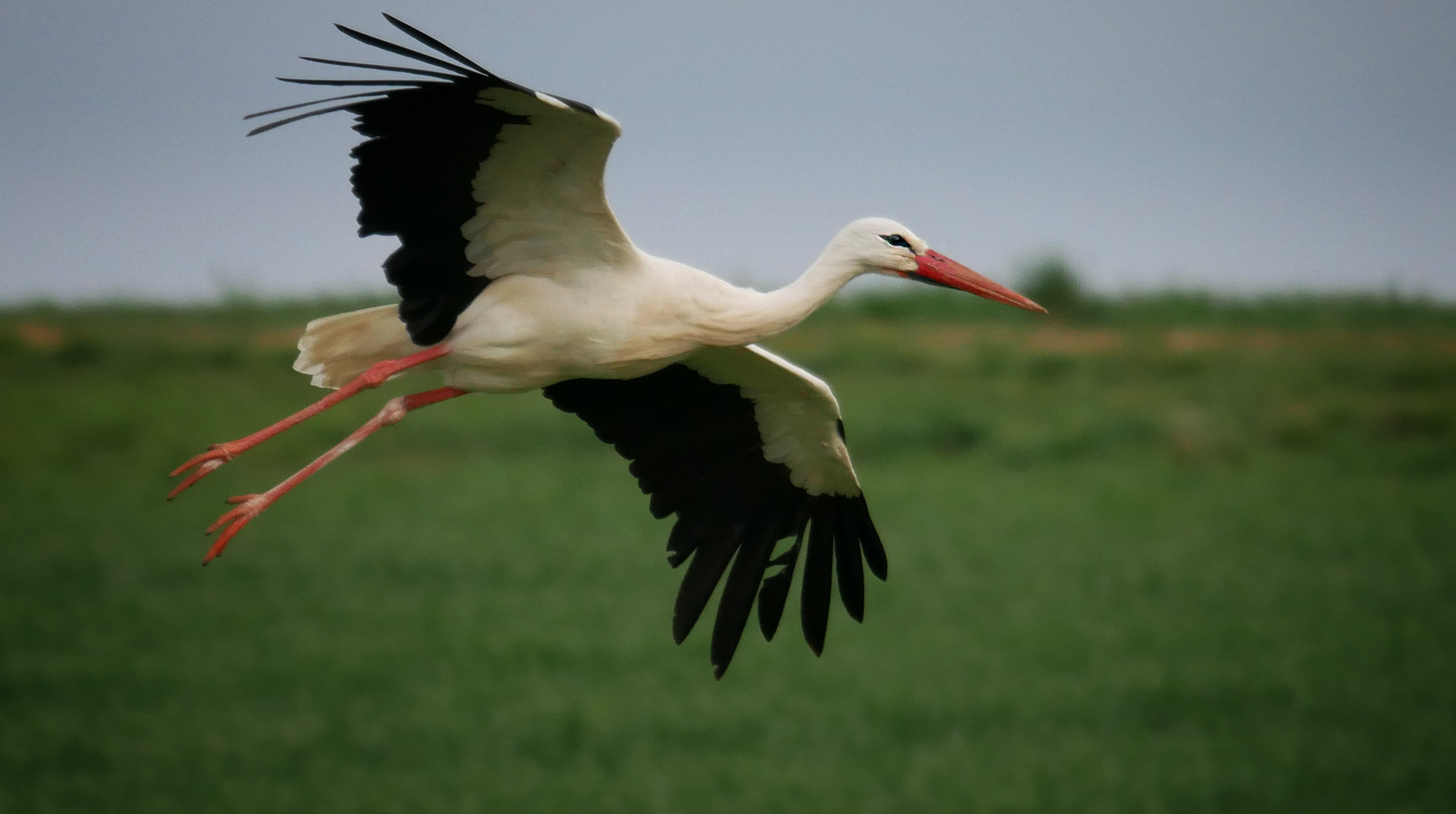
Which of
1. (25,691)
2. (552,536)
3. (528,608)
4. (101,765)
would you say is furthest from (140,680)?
(552,536)

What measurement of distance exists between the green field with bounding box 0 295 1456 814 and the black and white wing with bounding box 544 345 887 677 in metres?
8.34

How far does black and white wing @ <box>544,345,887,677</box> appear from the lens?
6.88 m

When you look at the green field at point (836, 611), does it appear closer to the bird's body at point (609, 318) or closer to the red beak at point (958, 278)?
the red beak at point (958, 278)

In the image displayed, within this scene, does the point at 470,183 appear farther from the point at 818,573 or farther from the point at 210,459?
the point at 818,573

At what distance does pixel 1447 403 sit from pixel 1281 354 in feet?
11.0

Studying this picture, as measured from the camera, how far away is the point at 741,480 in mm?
7078

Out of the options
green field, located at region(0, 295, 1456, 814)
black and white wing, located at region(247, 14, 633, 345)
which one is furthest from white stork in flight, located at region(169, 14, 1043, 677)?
green field, located at region(0, 295, 1456, 814)

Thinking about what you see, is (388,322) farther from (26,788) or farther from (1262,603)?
(1262,603)

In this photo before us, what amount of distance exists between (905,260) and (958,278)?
0.77 ft

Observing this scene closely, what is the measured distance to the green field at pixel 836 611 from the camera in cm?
1612

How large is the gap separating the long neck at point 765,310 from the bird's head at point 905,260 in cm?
21

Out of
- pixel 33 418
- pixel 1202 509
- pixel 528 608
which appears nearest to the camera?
pixel 528 608

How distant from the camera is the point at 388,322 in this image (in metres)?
6.08

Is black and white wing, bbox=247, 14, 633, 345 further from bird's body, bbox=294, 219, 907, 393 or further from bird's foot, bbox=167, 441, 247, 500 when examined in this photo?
bird's foot, bbox=167, 441, 247, 500
